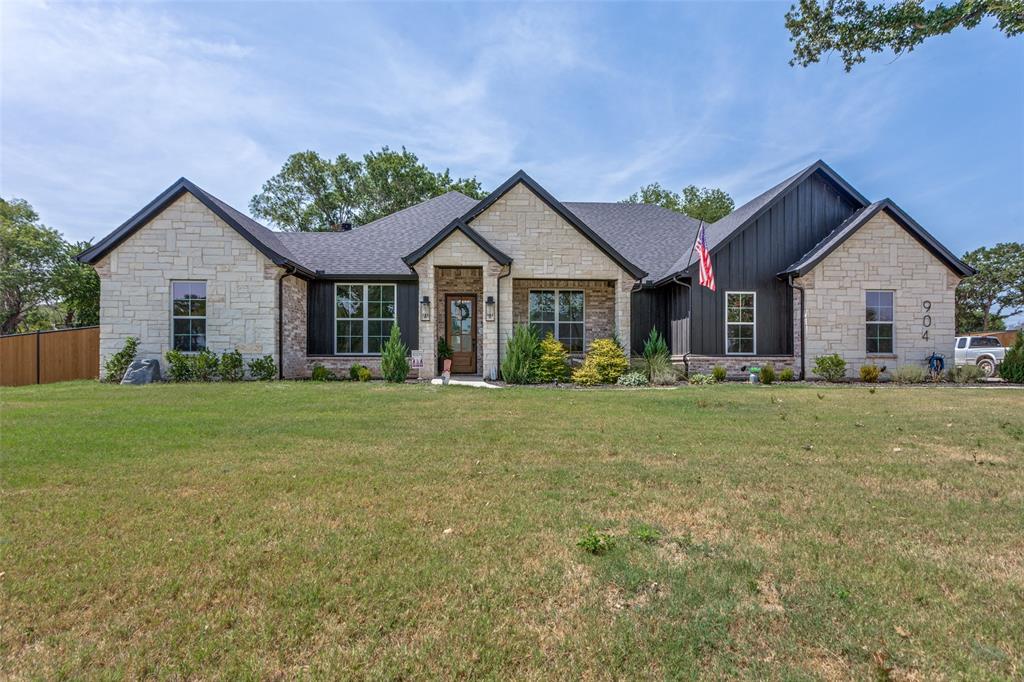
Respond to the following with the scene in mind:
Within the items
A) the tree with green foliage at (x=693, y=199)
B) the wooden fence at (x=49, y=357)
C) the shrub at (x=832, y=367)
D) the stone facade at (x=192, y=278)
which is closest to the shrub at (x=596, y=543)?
the stone facade at (x=192, y=278)

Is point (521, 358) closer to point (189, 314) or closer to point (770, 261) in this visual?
point (770, 261)

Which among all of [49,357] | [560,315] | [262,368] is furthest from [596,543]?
[49,357]

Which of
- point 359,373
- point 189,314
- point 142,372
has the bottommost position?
point 359,373

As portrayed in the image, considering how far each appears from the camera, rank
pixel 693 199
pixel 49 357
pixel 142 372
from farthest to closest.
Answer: pixel 693 199 < pixel 49 357 < pixel 142 372

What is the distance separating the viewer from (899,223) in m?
14.6

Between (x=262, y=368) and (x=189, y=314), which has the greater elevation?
(x=189, y=314)

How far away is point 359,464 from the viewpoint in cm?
495

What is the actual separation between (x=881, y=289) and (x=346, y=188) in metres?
32.9

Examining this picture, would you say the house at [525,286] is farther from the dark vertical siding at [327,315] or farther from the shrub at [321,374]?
the shrub at [321,374]

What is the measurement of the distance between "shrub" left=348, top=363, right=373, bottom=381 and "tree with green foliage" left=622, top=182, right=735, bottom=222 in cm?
2792

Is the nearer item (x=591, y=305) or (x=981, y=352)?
(x=591, y=305)

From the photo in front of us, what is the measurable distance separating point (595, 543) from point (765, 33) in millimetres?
12319

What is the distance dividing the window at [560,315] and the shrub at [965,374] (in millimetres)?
10899

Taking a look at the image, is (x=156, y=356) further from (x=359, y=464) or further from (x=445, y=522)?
(x=445, y=522)
